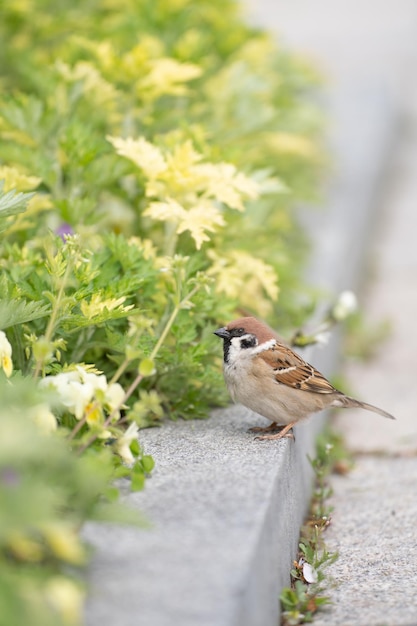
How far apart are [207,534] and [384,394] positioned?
3097 millimetres

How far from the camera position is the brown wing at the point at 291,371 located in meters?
3.30

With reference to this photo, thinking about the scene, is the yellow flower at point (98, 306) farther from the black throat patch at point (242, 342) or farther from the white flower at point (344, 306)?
the white flower at point (344, 306)

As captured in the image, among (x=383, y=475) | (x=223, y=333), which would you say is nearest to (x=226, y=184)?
(x=223, y=333)

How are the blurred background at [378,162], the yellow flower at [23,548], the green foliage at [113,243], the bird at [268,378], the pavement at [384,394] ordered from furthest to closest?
the blurred background at [378,162]
the bird at [268,378]
the pavement at [384,394]
the green foliage at [113,243]
the yellow flower at [23,548]

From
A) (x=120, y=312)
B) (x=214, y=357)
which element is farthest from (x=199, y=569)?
(x=214, y=357)

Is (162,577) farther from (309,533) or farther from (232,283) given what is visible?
(232,283)

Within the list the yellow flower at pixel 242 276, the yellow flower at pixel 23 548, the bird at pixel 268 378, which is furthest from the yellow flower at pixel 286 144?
the yellow flower at pixel 23 548

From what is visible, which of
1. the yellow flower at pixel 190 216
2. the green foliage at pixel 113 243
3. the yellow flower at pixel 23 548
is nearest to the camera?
the yellow flower at pixel 23 548

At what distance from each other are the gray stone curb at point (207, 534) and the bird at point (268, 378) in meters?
0.10

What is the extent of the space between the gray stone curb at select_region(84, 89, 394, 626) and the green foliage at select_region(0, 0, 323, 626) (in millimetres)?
99

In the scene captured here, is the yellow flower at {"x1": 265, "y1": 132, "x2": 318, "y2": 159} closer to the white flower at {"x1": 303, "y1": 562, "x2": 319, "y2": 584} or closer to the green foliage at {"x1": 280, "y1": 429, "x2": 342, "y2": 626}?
the green foliage at {"x1": 280, "y1": 429, "x2": 342, "y2": 626}

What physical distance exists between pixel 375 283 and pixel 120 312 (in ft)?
14.9

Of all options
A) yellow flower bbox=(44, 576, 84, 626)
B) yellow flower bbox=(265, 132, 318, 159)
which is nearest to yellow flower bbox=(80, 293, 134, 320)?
yellow flower bbox=(44, 576, 84, 626)

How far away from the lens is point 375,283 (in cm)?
726
